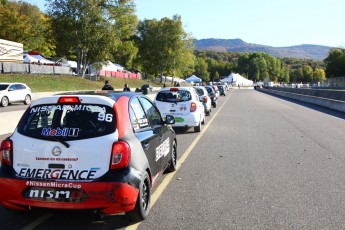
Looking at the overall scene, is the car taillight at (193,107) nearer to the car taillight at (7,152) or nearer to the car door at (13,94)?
the car taillight at (7,152)

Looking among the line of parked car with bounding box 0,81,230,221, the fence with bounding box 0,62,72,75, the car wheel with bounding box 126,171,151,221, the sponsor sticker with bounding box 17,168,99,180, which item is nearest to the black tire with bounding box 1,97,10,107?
the fence with bounding box 0,62,72,75

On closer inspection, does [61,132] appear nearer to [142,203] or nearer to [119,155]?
[119,155]

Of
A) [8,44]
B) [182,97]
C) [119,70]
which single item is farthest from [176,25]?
[182,97]

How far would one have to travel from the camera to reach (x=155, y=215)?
5301 millimetres

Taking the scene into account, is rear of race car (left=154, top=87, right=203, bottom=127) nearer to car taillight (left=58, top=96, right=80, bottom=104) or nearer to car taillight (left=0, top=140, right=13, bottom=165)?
car taillight (left=58, top=96, right=80, bottom=104)

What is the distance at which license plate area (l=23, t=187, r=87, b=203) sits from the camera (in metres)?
4.54

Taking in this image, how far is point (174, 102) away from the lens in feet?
46.1

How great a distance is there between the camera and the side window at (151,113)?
20.4ft

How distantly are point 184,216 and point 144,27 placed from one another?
119929 millimetres

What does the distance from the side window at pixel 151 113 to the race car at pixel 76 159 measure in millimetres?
1019

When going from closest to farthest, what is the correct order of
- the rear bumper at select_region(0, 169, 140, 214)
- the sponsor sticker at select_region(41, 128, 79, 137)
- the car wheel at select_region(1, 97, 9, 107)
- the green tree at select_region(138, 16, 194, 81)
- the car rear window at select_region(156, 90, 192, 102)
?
the rear bumper at select_region(0, 169, 140, 214), the sponsor sticker at select_region(41, 128, 79, 137), the car rear window at select_region(156, 90, 192, 102), the car wheel at select_region(1, 97, 9, 107), the green tree at select_region(138, 16, 194, 81)

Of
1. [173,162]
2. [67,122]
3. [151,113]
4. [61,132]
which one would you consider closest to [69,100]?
[67,122]

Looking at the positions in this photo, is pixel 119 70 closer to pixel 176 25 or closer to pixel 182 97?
pixel 176 25

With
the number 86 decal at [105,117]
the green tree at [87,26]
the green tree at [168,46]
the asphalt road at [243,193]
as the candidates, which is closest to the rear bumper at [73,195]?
the asphalt road at [243,193]
